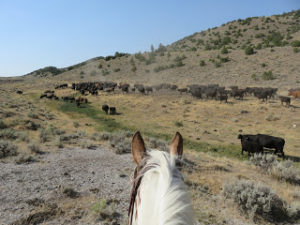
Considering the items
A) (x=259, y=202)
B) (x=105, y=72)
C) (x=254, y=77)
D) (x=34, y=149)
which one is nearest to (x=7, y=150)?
(x=34, y=149)

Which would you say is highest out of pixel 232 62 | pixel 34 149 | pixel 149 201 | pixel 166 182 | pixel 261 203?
pixel 232 62

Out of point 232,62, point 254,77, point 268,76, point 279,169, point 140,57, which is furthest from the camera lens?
point 140,57

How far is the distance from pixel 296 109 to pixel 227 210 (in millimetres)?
21116

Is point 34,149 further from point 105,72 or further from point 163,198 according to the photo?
point 105,72

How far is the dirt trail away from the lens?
555cm

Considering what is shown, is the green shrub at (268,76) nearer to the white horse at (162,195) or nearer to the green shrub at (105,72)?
the white horse at (162,195)

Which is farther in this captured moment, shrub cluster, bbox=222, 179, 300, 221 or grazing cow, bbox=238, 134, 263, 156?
grazing cow, bbox=238, 134, 263, 156

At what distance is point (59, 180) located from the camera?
23.0 ft

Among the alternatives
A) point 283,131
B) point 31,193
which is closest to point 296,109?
point 283,131

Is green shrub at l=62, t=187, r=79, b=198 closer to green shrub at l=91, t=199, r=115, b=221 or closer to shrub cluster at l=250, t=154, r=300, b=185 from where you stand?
green shrub at l=91, t=199, r=115, b=221

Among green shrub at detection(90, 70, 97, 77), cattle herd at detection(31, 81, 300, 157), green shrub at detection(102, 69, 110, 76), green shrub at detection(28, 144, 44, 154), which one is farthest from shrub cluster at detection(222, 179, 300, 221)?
green shrub at detection(90, 70, 97, 77)

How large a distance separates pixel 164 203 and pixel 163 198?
1.2 inches

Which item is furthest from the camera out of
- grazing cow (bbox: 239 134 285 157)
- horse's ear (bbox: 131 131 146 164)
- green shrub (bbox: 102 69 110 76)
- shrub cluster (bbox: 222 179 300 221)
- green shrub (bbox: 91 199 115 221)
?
green shrub (bbox: 102 69 110 76)

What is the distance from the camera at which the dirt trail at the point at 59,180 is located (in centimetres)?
555
